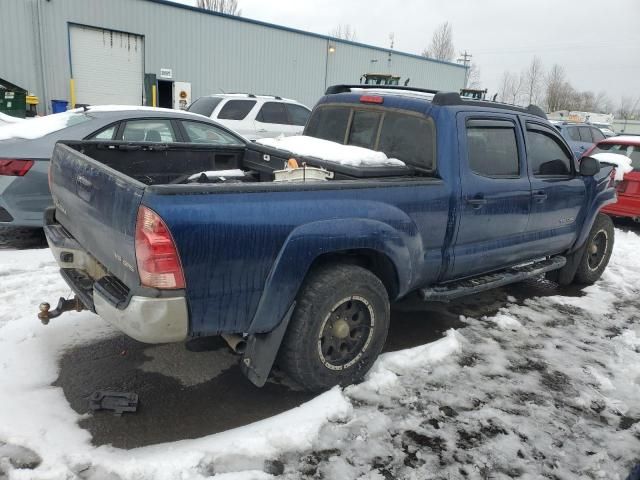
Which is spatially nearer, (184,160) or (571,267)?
(184,160)

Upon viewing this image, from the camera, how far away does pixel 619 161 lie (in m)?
8.79

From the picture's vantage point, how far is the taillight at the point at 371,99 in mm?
4241

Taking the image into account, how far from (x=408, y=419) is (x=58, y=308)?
231cm

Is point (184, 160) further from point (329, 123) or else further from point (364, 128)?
point (364, 128)

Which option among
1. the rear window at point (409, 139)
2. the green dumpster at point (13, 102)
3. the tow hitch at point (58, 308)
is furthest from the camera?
the green dumpster at point (13, 102)

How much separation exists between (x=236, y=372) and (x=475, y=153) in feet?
8.05

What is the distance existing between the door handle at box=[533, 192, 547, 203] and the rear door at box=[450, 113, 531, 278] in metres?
0.10

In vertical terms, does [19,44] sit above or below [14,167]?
above

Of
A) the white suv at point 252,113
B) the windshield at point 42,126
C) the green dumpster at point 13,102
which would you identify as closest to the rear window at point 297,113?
the white suv at point 252,113

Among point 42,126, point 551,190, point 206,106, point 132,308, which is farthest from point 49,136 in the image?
point 206,106

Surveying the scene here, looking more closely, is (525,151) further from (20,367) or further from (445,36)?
(445,36)

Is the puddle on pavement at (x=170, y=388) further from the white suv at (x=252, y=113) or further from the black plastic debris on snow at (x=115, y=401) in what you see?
the white suv at (x=252, y=113)

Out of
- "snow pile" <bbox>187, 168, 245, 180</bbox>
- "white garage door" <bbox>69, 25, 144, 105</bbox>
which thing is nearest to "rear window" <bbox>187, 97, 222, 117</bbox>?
"snow pile" <bbox>187, 168, 245, 180</bbox>

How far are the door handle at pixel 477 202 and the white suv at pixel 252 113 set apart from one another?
24.4 ft
